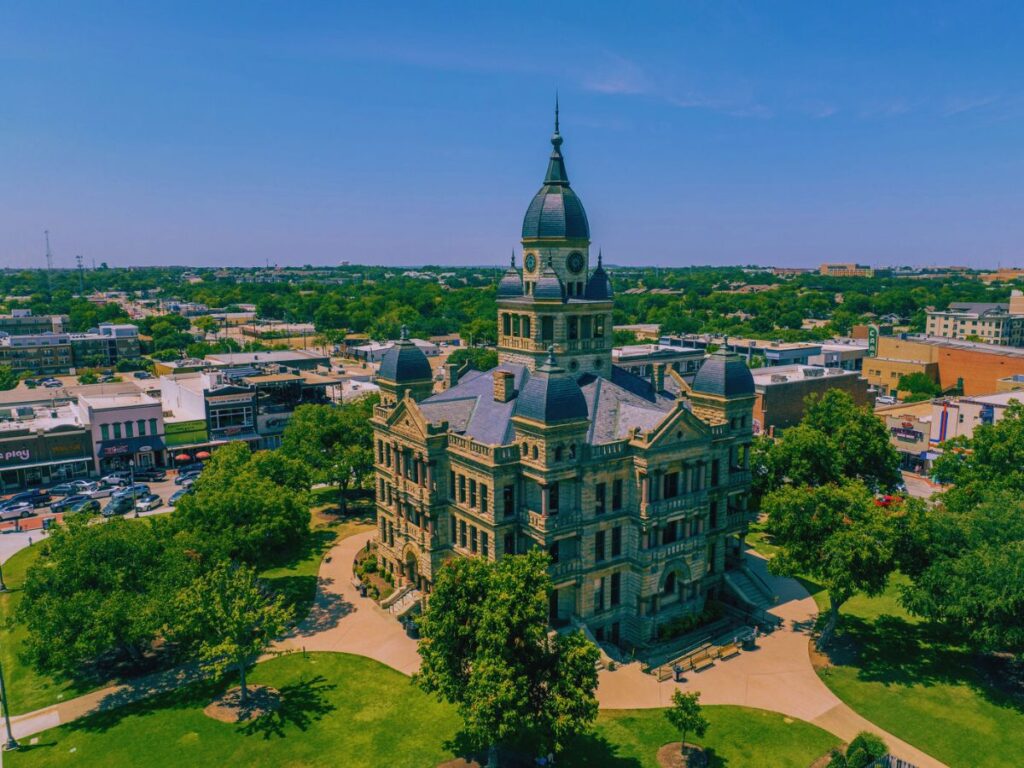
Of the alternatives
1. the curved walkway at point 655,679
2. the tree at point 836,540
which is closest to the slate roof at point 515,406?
the tree at point 836,540

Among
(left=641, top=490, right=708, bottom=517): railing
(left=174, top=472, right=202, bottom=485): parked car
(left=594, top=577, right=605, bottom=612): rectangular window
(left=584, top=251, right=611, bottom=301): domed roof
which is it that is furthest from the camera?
(left=174, top=472, right=202, bottom=485): parked car

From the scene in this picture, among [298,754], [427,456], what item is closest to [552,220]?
[427,456]

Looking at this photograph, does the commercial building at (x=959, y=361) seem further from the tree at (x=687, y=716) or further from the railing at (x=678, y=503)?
the tree at (x=687, y=716)

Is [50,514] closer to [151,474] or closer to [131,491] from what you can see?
[131,491]

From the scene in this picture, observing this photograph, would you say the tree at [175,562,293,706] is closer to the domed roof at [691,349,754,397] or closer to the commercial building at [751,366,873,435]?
the domed roof at [691,349,754,397]

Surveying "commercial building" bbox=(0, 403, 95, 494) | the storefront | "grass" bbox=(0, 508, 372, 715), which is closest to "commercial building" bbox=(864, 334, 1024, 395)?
"grass" bbox=(0, 508, 372, 715)

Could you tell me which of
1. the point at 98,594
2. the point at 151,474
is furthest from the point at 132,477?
the point at 98,594
